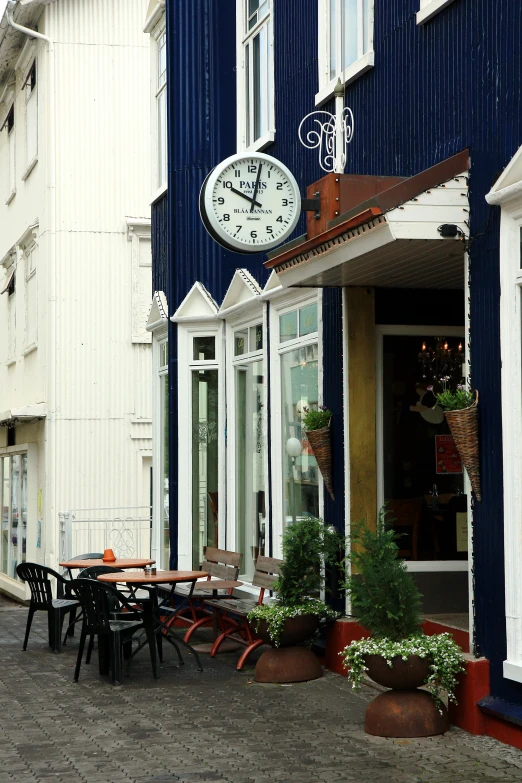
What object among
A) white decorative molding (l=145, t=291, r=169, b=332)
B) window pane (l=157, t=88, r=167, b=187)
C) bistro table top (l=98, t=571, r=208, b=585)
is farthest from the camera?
window pane (l=157, t=88, r=167, b=187)

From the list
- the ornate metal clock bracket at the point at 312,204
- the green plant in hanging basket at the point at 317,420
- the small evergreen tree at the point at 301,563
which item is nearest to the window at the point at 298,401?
the green plant in hanging basket at the point at 317,420

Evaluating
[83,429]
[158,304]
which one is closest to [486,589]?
[158,304]

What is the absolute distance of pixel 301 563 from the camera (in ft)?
32.8

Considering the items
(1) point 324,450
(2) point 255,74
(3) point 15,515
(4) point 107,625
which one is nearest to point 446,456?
(1) point 324,450

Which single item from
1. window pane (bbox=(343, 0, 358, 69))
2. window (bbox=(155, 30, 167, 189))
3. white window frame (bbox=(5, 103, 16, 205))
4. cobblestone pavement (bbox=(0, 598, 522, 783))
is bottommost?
cobblestone pavement (bbox=(0, 598, 522, 783))

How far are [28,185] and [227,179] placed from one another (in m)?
12.4

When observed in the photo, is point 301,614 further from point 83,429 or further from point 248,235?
point 83,429

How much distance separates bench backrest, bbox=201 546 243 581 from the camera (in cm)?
1193

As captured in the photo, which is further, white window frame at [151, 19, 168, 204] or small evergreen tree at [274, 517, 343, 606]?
white window frame at [151, 19, 168, 204]

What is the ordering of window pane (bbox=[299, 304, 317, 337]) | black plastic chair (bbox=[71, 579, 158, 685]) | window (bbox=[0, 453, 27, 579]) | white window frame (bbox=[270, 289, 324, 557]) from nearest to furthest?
black plastic chair (bbox=[71, 579, 158, 685]) → window pane (bbox=[299, 304, 317, 337]) → white window frame (bbox=[270, 289, 324, 557]) → window (bbox=[0, 453, 27, 579])

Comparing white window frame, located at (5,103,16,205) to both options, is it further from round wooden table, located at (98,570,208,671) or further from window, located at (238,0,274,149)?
round wooden table, located at (98,570,208,671)

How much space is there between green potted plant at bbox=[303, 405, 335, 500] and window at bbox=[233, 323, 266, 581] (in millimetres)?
1934

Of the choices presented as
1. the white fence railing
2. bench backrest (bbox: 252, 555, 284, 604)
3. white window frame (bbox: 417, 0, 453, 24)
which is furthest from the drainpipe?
white window frame (bbox: 417, 0, 453, 24)

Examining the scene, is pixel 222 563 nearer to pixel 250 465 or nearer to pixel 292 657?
pixel 250 465
